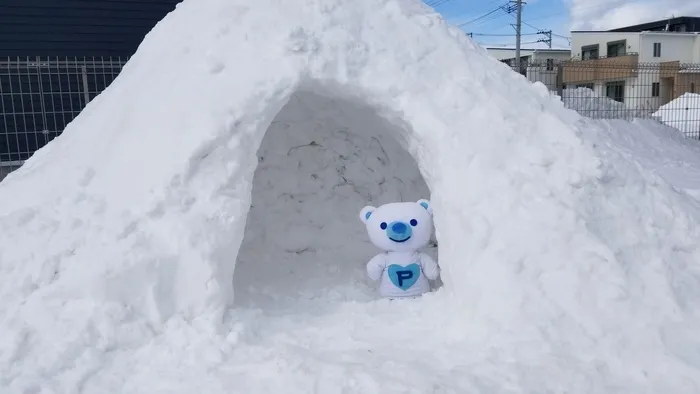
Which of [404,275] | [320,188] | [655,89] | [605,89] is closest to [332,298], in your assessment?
[404,275]

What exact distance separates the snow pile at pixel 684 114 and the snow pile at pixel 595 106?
0.98 meters

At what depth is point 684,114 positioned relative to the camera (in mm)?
14039

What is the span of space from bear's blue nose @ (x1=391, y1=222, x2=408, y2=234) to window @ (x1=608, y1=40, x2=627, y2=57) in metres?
33.7

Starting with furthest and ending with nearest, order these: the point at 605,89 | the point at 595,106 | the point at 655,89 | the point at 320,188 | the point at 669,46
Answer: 1. the point at 669,46
2. the point at 605,89
3. the point at 655,89
4. the point at 595,106
5. the point at 320,188

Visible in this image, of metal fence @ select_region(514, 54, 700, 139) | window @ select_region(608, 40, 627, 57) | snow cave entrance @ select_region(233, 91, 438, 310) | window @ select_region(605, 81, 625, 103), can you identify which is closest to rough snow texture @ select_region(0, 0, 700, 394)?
snow cave entrance @ select_region(233, 91, 438, 310)

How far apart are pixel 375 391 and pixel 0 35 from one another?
1100 cm

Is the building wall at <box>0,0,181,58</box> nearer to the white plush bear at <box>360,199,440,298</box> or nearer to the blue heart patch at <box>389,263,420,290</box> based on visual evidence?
the white plush bear at <box>360,199,440,298</box>

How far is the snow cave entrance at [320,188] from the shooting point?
4910 mm

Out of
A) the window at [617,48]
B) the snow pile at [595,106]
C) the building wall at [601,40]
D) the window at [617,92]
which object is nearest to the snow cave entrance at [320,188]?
the snow pile at [595,106]

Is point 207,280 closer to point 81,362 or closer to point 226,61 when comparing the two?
point 81,362

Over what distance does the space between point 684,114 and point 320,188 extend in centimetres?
1236

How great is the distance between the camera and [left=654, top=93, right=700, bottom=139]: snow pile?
13.9m

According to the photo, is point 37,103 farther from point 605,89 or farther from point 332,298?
point 605,89

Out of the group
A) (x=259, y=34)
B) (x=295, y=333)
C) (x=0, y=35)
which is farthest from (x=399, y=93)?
(x=0, y=35)
